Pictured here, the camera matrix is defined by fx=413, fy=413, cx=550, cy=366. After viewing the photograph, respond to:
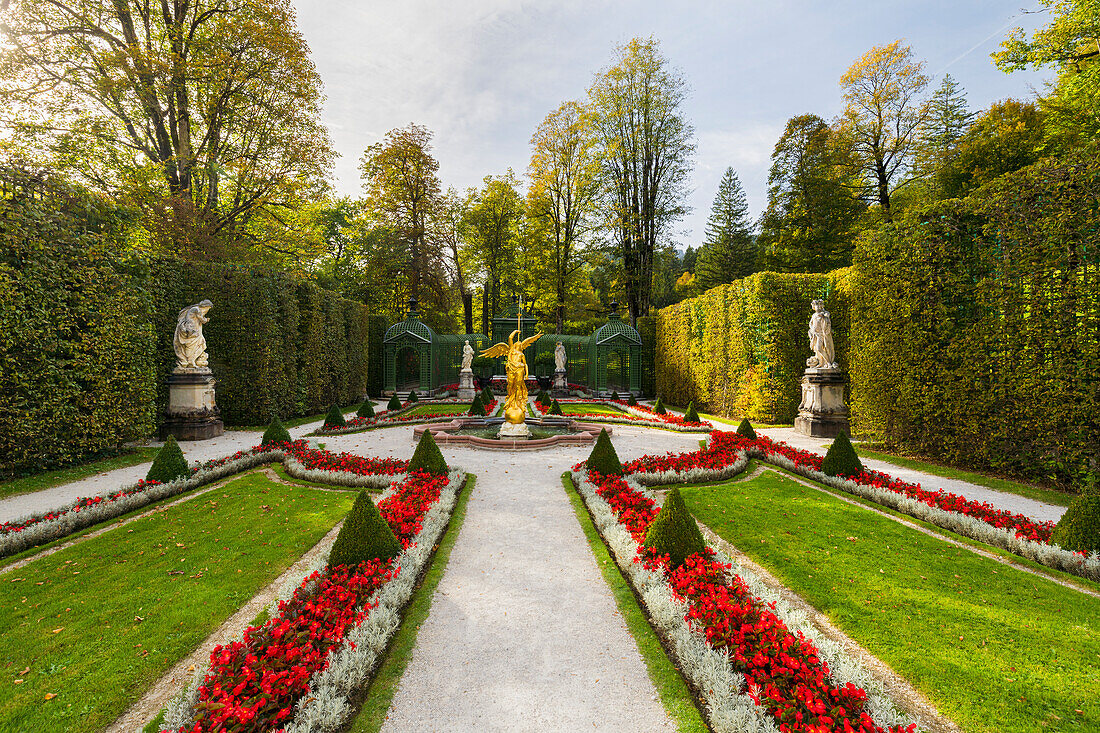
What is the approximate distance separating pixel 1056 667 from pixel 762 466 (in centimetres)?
684

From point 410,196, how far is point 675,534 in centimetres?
3402

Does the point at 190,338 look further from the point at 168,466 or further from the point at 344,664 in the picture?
the point at 344,664

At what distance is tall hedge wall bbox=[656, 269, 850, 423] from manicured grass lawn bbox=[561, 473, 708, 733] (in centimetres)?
1336

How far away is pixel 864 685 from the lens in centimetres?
292

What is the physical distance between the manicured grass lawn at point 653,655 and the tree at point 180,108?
61.6 feet

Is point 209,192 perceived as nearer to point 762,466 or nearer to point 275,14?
point 275,14

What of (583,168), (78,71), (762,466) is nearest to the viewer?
(762,466)

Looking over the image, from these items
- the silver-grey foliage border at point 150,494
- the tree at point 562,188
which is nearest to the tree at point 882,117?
the tree at point 562,188

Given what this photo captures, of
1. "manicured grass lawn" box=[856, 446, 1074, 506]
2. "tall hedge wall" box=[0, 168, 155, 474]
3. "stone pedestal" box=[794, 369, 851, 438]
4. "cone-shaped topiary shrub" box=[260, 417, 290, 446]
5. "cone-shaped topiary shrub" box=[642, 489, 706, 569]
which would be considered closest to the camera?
"cone-shaped topiary shrub" box=[642, 489, 706, 569]

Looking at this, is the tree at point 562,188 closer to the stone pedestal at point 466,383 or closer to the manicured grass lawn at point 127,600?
the stone pedestal at point 466,383

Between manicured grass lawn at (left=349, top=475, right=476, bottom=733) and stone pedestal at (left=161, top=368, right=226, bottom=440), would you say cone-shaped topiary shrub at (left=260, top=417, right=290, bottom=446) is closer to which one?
stone pedestal at (left=161, top=368, right=226, bottom=440)

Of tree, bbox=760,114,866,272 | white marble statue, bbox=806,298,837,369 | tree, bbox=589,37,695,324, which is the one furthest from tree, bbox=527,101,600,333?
white marble statue, bbox=806,298,837,369

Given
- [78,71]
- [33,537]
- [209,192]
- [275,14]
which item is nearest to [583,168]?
[275,14]

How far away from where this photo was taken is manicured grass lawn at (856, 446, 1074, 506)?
24.1 feet
